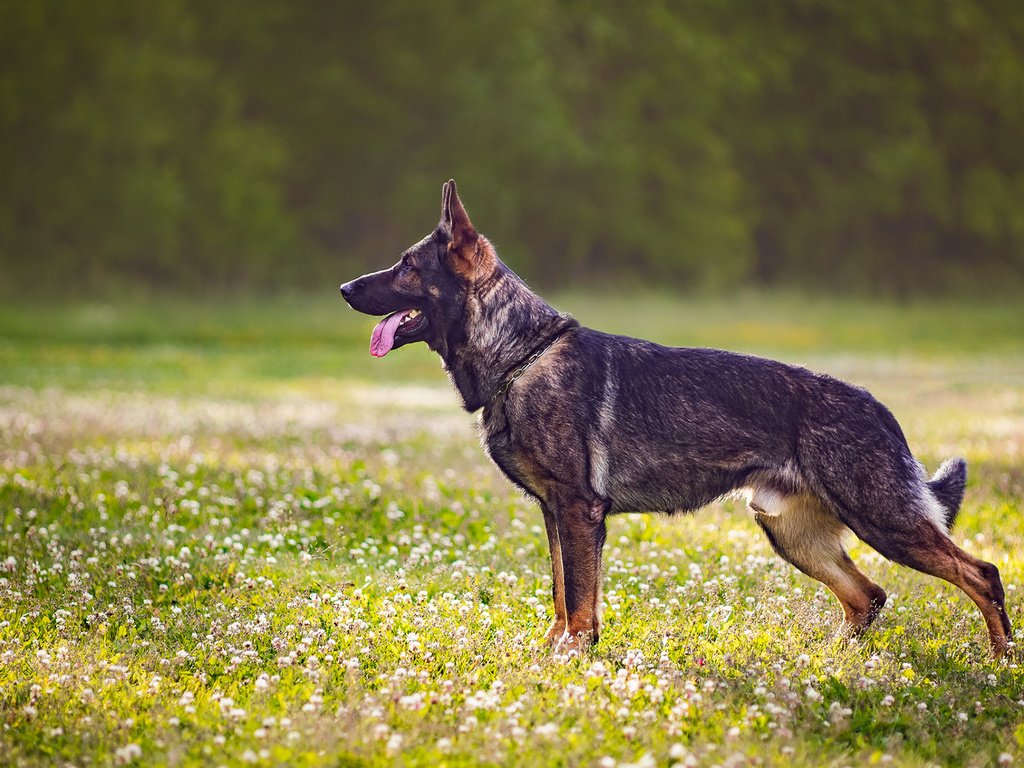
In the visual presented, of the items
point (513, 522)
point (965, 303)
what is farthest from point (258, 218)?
point (513, 522)

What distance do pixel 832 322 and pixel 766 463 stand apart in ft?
111

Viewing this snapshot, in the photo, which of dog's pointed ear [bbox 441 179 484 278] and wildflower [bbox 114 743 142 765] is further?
dog's pointed ear [bbox 441 179 484 278]

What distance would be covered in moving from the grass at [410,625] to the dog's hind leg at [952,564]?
240 mm

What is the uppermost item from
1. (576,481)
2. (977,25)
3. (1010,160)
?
(977,25)

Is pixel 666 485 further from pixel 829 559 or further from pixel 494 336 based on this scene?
pixel 494 336

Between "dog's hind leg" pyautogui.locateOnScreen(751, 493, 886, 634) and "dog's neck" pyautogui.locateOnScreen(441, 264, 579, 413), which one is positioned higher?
"dog's neck" pyautogui.locateOnScreen(441, 264, 579, 413)

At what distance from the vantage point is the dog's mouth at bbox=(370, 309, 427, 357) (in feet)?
20.8

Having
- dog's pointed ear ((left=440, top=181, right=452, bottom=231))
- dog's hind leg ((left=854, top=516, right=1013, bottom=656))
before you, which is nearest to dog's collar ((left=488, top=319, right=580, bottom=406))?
dog's pointed ear ((left=440, top=181, right=452, bottom=231))

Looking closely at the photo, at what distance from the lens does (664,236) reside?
46.1m

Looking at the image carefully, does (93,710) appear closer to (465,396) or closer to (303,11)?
(465,396)

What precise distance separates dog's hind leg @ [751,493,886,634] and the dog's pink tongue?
2.38 m

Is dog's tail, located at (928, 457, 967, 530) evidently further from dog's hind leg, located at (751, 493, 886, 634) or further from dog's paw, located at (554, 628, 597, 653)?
Result: dog's paw, located at (554, 628, 597, 653)

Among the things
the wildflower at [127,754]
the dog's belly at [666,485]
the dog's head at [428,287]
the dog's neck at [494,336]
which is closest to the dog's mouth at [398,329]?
the dog's head at [428,287]

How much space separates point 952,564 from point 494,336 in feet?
9.09
